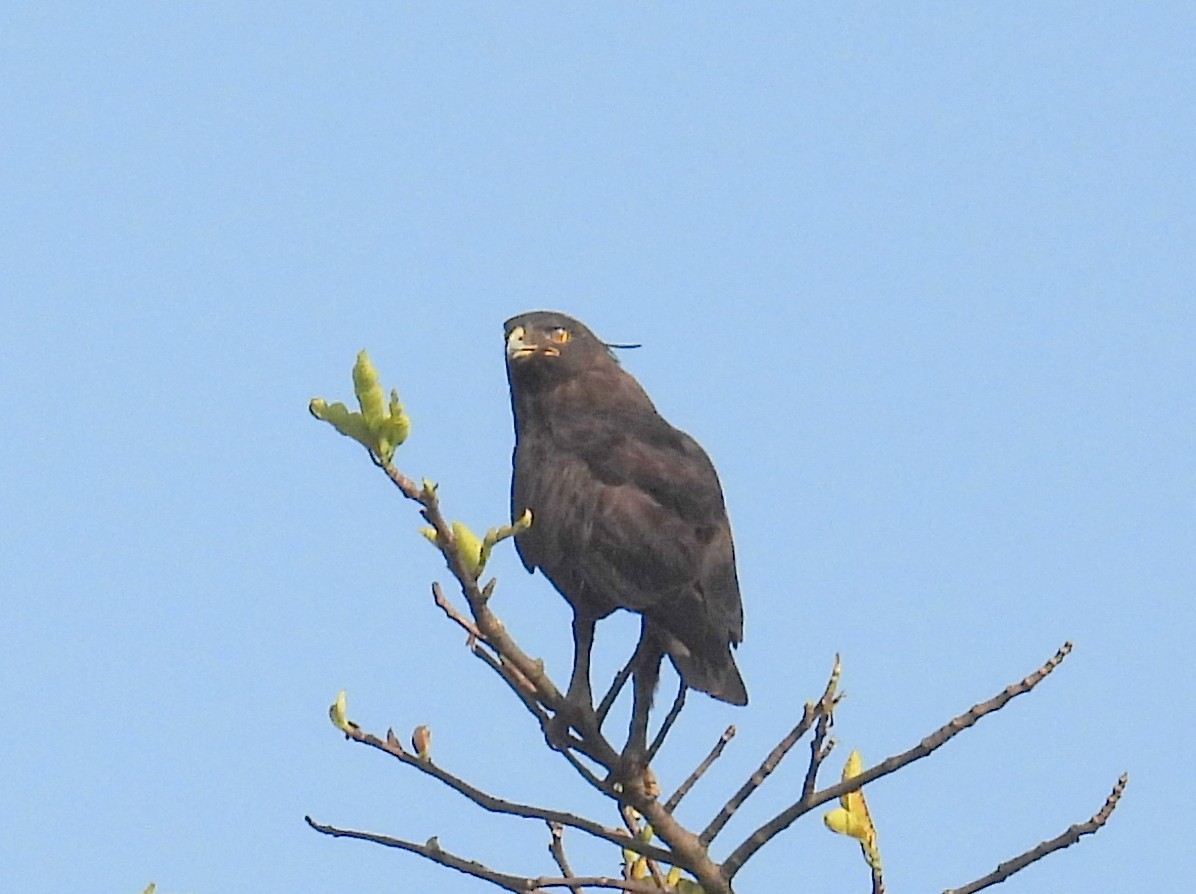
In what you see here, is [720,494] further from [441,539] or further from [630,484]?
[441,539]

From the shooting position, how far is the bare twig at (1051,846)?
392cm

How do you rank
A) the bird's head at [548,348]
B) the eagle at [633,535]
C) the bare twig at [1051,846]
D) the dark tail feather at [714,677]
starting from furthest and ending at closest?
the bird's head at [548,348]
the eagle at [633,535]
the dark tail feather at [714,677]
the bare twig at [1051,846]

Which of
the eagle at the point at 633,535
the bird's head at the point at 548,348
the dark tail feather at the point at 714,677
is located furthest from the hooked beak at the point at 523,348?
the dark tail feather at the point at 714,677

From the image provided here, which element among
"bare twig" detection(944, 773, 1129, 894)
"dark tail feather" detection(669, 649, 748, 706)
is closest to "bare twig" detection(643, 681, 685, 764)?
"dark tail feather" detection(669, 649, 748, 706)

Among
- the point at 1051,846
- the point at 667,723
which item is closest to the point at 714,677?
the point at 667,723

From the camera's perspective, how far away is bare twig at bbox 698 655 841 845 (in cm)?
437

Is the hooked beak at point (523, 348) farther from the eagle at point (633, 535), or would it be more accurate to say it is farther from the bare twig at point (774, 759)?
the bare twig at point (774, 759)

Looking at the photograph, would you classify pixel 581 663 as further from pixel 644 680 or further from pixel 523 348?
pixel 523 348

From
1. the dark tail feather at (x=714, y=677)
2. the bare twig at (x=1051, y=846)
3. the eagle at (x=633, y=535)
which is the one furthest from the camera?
the eagle at (x=633, y=535)

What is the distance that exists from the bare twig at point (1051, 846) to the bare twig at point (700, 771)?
80cm

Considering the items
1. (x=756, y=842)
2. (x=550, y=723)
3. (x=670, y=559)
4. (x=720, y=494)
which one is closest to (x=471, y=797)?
(x=550, y=723)

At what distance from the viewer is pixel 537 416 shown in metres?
6.03

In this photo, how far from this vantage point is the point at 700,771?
4.63 meters

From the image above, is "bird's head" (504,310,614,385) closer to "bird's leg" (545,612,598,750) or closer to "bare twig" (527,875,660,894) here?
"bird's leg" (545,612,598,750)
